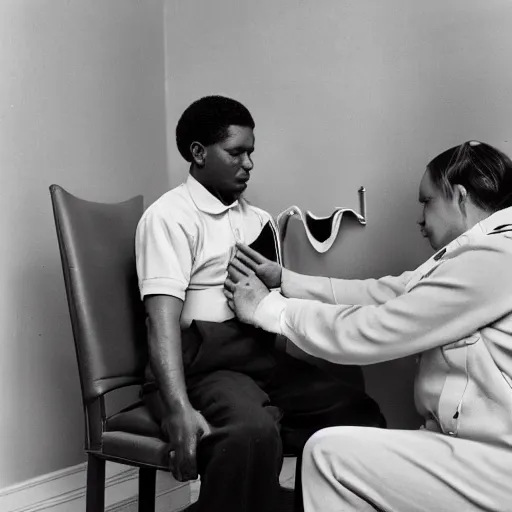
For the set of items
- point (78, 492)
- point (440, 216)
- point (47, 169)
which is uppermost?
point (47, 169)

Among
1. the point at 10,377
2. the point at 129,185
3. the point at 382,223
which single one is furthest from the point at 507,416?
the point at 129,185

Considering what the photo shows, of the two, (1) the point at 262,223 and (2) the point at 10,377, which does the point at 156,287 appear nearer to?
(1) the point at 262,223

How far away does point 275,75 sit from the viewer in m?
2.16

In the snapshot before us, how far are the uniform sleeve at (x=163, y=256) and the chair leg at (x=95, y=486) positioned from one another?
40cm

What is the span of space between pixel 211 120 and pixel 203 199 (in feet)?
0.60

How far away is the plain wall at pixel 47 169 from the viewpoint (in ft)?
5.97

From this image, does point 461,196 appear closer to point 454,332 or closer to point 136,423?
point 454,332

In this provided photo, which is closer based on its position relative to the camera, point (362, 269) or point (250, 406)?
point (250, 406)

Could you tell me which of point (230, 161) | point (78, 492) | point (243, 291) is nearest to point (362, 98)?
point (230, 161)

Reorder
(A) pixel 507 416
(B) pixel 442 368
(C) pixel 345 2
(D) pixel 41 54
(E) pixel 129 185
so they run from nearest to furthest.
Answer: (A) pixel 507 416, (B) pixel 442 368, (D) pixel 41 54, (C) pixel 345 2, (E) pixel 129 185

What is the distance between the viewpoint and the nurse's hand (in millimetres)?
1645

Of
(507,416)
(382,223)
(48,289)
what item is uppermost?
(382,223)

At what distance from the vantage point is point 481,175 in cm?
147

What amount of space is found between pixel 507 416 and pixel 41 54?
4.89ft
